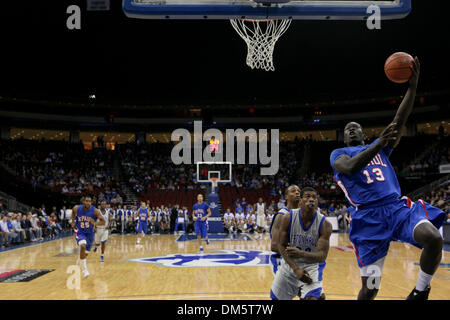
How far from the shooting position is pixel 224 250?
11836 mm

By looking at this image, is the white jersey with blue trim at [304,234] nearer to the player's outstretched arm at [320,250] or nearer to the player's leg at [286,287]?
the player's outstretched arm at [320,250]

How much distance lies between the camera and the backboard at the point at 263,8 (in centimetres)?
592

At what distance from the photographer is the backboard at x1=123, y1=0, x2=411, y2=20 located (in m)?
5.92

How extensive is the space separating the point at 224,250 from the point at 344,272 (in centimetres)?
479

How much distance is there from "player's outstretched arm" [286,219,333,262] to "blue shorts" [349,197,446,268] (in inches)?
16.3

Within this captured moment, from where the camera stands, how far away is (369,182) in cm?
289

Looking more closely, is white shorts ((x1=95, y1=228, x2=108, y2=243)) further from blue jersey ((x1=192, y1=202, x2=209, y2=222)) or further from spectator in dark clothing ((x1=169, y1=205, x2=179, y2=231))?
spectator in dark clothing ((x1=169, y1=205, x2=179, y2=231))

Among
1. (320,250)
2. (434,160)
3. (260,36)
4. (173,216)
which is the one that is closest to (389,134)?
(320,250)

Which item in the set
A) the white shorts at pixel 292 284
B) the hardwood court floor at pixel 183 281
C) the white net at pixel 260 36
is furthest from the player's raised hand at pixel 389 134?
the white net at pixel 260 36

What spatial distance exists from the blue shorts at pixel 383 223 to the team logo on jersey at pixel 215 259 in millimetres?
6171

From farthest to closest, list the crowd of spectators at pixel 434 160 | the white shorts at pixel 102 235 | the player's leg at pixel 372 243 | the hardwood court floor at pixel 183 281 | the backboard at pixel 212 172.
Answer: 1. the crowd of spectators at pixel 434 160
2. the backboard at pixel 212 172
3. the white shorts at pixel 102 235
4. the hardwood court floor at pixel 183 281
5. the player's leg at pixel 372 243

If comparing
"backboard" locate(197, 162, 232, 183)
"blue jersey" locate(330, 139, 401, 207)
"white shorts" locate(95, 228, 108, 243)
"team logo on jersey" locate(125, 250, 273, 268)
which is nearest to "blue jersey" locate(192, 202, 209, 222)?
"team logo on jersey" locate(125, 250, 273, 268)

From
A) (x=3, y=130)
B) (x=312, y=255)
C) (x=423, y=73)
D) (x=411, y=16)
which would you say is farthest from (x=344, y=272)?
(x=3, y=130)
